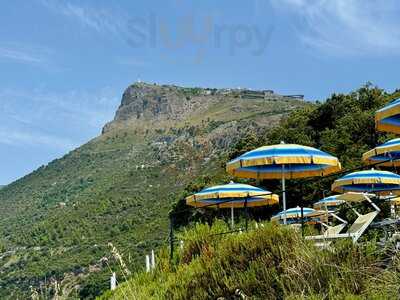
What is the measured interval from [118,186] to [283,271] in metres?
87.9

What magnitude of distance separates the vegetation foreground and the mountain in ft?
3.31

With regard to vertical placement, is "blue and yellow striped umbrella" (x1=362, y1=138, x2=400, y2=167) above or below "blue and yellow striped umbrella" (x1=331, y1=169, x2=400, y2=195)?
above

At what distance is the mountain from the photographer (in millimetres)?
60250

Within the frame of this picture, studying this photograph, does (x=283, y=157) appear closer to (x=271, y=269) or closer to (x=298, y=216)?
(x=298, y=216)

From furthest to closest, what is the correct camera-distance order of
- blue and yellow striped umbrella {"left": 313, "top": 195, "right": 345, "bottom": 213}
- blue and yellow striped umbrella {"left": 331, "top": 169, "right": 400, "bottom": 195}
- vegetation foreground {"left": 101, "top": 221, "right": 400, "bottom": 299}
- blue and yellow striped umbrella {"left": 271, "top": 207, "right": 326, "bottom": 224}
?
blue and yellow striped umbrella {"left": 331, "top": 169, "right": 400, "bottom": 195} < blue and yellow striped umbrella {"left": 313, "top": 195, "right": 345, "bottom": 213} < blue and yellow striped umbrella {"left": 271, "top": 207, "right": 326, "bottom": 224} < vegetation foreground {"left": 101, "top": 221, "right": 400, "bottom": 299}

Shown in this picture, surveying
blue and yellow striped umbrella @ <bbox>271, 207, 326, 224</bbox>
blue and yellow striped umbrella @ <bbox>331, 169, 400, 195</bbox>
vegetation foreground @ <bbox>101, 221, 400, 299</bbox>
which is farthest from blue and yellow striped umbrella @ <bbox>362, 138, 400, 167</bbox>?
vegetation foreground @ <bbox>101, 221, 400, 299</bbox>

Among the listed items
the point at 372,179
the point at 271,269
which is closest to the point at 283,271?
the point at 271,269

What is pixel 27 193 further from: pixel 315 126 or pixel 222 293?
pixel 222 293

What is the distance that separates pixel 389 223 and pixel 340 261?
4.35 feet

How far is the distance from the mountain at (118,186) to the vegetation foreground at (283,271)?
1.01 metres

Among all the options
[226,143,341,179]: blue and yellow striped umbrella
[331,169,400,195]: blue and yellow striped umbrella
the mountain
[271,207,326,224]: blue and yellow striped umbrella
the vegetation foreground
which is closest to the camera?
the vegetation foreground

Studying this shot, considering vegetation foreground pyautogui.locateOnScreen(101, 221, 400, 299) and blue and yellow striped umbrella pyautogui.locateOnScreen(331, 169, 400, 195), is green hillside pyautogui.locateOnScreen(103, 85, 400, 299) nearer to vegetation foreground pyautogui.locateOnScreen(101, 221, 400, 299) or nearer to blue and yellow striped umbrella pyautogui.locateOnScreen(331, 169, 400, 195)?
vegetation foreground pyautogui.locateOnScreen(101, 221, 400, 299)

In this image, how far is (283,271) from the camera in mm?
5254

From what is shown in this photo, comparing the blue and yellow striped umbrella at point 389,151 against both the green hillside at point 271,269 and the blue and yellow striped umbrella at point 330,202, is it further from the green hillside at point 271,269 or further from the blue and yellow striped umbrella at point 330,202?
the green hillside at point 271,269
